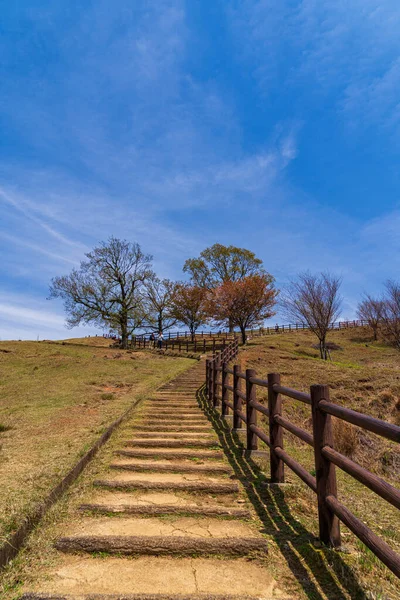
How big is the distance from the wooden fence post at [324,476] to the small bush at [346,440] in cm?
510

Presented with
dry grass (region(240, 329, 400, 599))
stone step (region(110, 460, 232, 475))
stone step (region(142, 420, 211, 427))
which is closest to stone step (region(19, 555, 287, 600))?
dry grass (region(240, 329, 400, 599))

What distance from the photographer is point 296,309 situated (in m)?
25.1

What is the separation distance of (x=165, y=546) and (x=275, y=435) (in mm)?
2066

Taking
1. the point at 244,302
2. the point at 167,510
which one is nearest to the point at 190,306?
the point at 244,302

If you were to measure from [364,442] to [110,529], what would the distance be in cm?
725

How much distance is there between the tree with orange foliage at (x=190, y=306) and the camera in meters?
44.2

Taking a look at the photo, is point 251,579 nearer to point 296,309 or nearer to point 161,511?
point 161,511

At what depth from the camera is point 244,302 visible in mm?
37125

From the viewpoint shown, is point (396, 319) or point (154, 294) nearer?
point (396, 319)

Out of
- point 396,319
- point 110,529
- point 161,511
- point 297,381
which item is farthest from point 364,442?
point 396,319

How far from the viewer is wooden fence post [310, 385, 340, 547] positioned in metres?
2.94

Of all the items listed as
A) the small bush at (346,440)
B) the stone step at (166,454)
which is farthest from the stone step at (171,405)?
the small bush at (346,440)

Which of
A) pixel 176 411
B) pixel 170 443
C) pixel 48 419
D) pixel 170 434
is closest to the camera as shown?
pixel 170 443

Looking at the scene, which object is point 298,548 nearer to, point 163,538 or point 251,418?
point 163,538
